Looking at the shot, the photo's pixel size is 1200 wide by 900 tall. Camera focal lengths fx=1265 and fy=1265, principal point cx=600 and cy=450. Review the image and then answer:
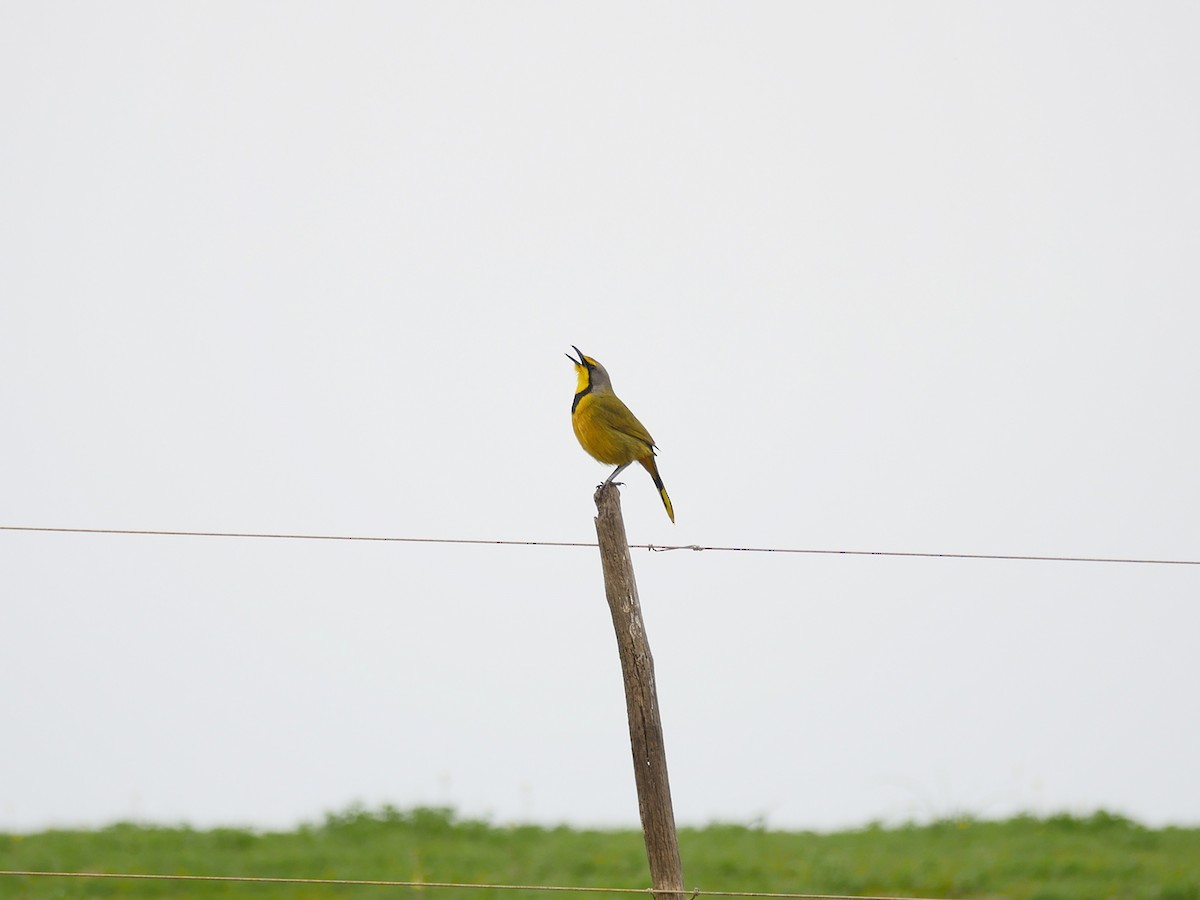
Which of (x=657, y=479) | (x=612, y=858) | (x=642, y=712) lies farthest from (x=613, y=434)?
(x=612, y=858)

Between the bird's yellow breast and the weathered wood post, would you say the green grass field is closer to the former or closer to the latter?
the bird's yellow breast

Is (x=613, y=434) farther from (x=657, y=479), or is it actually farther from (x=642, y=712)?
(x=642, y=712)

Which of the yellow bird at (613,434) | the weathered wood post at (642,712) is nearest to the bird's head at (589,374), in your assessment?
the yellow bird at (613,434)

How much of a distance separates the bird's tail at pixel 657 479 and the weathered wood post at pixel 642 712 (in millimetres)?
1997

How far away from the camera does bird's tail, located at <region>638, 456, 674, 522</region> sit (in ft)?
23.1

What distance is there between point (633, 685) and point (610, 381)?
3.00m

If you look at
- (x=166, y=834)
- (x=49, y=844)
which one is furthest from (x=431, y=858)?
Result: (x=49, y=844)

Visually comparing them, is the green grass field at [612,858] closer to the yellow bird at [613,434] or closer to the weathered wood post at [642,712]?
the yellow bird at [613,434]

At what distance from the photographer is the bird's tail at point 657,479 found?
277 inches

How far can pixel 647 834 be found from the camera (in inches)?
190

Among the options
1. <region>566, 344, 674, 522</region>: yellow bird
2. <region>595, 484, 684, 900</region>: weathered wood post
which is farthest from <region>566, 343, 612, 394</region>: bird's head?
<region>595, 484, 684, 900</region>: weathered wood post

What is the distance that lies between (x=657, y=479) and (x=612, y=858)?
3.57 metres

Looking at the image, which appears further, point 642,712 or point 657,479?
point 657,479

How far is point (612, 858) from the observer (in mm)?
9258
